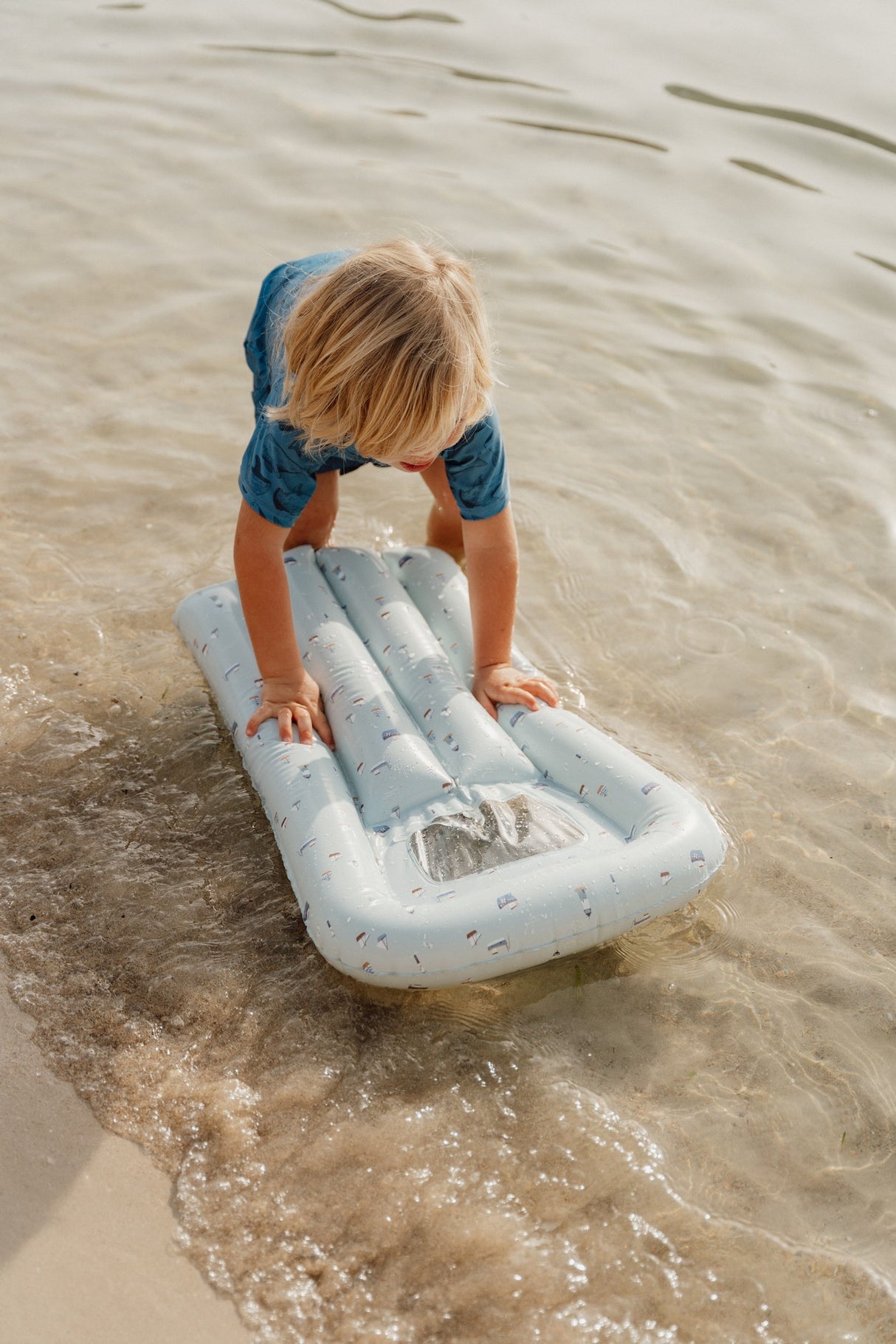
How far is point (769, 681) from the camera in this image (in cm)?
298

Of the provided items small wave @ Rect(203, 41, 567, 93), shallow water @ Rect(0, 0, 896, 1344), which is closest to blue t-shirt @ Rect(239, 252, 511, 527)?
shallow water @ Rect(0, 0, 896, 1344)

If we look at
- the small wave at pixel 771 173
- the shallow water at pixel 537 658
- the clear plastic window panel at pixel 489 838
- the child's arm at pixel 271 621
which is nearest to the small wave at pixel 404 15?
the shallow water at pixel 537 658

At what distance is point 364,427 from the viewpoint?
2.16 m

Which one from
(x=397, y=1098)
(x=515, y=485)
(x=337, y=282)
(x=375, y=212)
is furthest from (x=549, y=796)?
(x=375, y=212)

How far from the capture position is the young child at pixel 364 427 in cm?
212

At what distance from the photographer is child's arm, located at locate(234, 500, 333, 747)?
8.09 feet

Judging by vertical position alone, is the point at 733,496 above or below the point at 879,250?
below

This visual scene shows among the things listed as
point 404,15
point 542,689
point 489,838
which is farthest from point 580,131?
point 489,838

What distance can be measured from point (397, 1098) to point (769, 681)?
4.92ft

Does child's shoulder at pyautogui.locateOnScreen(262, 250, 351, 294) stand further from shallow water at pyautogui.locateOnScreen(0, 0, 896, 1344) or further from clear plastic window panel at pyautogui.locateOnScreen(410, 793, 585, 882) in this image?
clear plastic window panel at pyautogui.locateOnScreen(410, 793, 585, 882)

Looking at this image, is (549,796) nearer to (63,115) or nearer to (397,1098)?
(397,1098)

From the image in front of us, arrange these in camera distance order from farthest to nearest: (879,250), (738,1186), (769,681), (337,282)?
(879,250) → (769,681) → (337,282) → (738,1186)

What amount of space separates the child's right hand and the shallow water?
8.0 inches

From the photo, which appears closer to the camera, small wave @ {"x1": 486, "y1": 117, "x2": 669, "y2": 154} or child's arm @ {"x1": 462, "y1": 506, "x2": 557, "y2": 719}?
child's arm @ {"x1": 462, "y1": 506, "x2": 557, "y2": 719}
